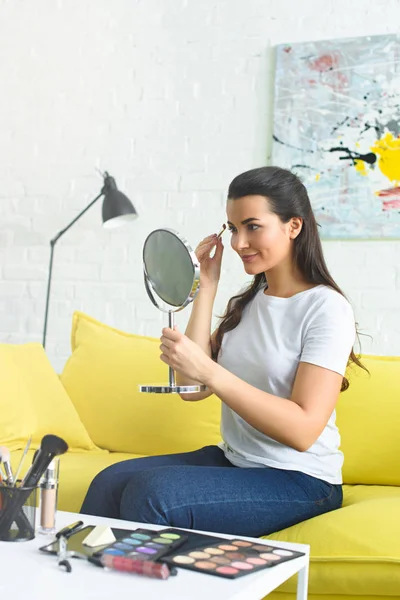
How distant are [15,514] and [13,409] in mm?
1106

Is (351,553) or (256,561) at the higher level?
(256,561)

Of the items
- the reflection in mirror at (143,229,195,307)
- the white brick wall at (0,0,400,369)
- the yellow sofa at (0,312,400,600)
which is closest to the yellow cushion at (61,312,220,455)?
the yellow sofa at (0,312,400,600)

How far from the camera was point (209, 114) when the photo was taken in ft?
9.96

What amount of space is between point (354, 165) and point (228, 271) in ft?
1.99

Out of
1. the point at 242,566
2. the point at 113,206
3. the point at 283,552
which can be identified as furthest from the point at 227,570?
the point at 113,206

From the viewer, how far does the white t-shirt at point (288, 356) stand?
1.61 m

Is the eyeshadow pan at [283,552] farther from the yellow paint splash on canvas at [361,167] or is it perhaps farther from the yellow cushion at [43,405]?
the yellow paint splash on canvas at [361,167]

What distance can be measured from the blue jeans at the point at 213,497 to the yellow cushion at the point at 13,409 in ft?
2.19

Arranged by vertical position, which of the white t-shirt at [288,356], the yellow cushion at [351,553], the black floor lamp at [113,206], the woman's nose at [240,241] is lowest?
the yellow cushion at [351,553]

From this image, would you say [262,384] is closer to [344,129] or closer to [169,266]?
[169,266]

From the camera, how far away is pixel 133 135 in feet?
10.3

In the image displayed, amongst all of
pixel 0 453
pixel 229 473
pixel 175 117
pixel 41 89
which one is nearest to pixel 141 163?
pixel 175 117

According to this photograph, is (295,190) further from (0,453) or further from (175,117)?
(175,117)

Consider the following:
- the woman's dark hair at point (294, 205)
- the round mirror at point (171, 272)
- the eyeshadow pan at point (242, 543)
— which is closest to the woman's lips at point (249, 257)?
the woman's dark hair at point (294, 205)
